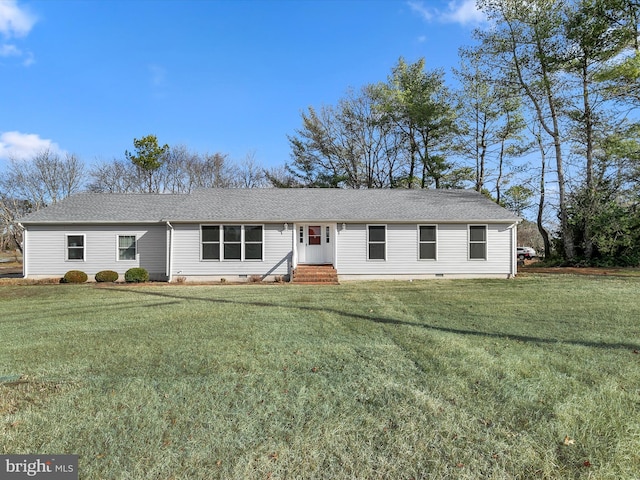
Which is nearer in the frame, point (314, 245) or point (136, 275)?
point (136, 275)

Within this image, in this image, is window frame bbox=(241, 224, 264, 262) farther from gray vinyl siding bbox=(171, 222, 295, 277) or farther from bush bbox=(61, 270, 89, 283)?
bush bbox=(61, 270, 89, 283)

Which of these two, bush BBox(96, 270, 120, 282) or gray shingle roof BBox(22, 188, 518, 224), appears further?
gray shingle roof BBox(22, 188, 518, 224)

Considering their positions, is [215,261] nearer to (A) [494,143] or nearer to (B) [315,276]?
(B) [315,276]

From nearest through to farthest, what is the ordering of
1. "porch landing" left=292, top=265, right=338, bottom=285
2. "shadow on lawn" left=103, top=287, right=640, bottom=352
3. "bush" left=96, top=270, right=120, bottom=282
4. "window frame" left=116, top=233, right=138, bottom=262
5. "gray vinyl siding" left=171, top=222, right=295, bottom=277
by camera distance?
"shadow on lawn" left=103, top=287, right=640, bottom=352, "porch landing" left=292, top=265, right=338, bottom=285, "bush" left=96, top=270, right=120, bottom=282, "gray vinyl siding" left=171, top=222, right=295, bottom=277, "window frame" left=116, top=233, right=138, bottom=262

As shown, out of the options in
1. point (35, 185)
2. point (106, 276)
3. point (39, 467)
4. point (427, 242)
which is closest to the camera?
point (39, 467)

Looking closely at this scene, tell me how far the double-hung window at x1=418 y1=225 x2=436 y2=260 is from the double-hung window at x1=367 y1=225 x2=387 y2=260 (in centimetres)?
149

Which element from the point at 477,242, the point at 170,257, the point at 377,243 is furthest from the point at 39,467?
the point at 477,242

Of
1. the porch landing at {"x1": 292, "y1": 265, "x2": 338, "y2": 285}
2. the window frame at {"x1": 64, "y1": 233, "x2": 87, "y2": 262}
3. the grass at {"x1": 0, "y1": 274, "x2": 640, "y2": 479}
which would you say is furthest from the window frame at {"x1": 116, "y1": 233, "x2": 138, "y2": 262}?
the grass at {"x1": 0, "y1": 274, "x2": 640, "y2": 479}

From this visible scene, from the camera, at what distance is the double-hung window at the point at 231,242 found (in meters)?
13.4

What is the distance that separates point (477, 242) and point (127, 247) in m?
14.8

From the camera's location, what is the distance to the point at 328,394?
3344mm

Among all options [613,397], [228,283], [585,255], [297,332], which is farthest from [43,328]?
[585,255]

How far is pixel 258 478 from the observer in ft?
7.30

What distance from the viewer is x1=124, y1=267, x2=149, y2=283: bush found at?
42.9ft
